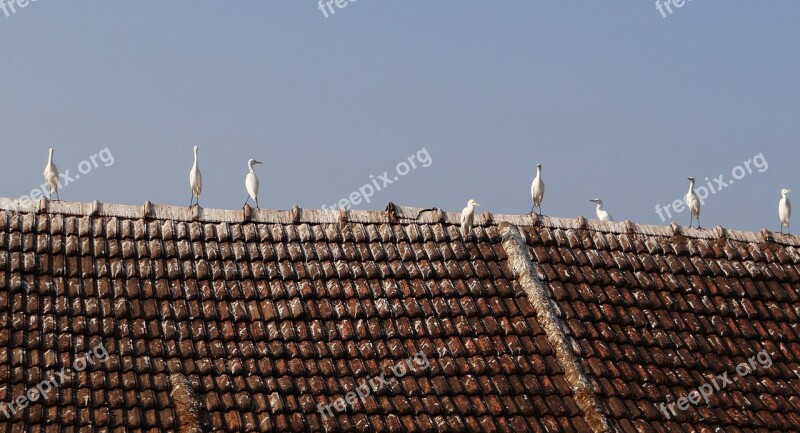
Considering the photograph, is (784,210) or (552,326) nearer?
(552,326)

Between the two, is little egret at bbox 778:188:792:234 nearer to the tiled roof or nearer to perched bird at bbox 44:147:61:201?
the tiled roof

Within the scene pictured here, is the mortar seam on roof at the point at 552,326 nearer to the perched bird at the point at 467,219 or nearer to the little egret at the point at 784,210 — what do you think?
the perched bird at the point at 467,219

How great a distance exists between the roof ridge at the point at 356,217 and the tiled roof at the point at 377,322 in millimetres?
27

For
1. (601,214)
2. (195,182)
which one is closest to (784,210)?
(601,214)

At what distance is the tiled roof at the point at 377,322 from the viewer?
35.6 feet

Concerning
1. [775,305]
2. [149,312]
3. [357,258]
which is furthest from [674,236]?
[149,312]

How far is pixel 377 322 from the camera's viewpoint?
1205cm

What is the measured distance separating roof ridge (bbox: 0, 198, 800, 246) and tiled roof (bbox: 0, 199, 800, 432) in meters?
0.03

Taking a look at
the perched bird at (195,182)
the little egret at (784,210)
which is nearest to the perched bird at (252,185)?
the perched bird at (195,182)

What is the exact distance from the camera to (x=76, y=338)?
11.1 metres

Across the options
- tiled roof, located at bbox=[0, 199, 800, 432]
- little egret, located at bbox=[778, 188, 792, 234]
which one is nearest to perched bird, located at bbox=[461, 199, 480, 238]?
tiled roof, located at bbox=[0, 199, 800, 432]

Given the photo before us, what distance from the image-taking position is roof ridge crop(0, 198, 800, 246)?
12.6 meters

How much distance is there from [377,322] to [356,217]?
1732 mm

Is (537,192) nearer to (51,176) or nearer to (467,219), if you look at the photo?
(467,219)
